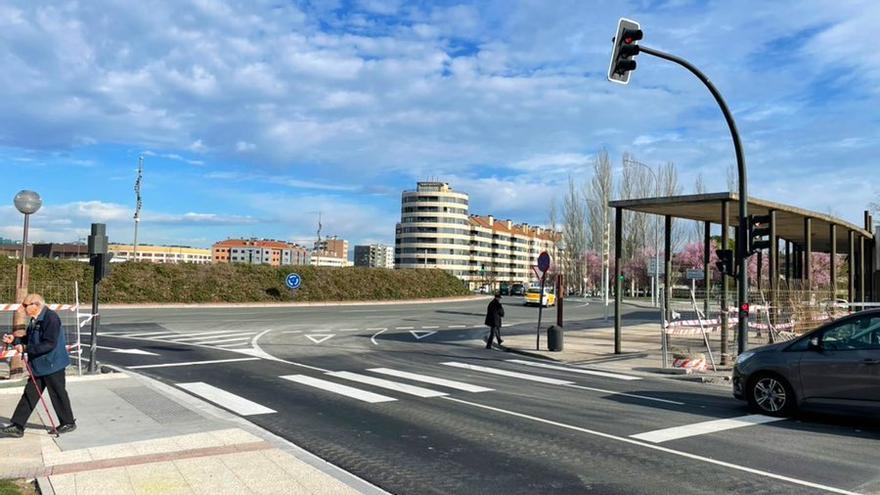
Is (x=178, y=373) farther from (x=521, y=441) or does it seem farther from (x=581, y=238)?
(x=581, y=238)

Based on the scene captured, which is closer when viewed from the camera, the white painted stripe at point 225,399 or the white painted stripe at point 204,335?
the white painted stripe at point 225,399

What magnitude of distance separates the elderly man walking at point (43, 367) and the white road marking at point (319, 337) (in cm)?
1251

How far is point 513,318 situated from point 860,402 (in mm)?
27720

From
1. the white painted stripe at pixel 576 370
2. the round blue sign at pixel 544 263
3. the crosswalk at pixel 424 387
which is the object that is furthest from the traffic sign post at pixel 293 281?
the white painted stripe at pixel 576 370

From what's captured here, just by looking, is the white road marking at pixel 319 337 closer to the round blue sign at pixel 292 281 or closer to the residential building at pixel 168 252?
the round blue sign at pixel 292 281

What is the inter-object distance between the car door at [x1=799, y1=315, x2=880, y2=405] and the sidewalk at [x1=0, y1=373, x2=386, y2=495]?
20.6ft

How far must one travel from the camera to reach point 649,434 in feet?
26.1

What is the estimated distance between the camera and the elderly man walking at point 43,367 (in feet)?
24.0

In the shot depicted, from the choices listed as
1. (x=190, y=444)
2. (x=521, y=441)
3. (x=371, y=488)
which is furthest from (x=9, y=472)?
(x=521, y=441)

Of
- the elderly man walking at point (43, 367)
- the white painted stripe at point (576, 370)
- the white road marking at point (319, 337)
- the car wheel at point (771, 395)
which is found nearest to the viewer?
the elderly man walking at point (43, 367)

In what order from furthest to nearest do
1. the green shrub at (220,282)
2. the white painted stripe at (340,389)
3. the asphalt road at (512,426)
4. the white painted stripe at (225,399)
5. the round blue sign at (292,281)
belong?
the round blue sign at (292,281)
the green shrub at (220,282)
the white painted stripe at (340,389)
the white painted stripe at (225,399)
the asphalt road at (512,426)

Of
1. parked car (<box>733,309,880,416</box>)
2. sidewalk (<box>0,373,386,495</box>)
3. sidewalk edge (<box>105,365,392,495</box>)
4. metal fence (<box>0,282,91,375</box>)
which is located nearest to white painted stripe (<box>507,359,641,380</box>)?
parked car (<box>733,309,880,416</box>)

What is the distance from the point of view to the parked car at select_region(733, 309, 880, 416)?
8.24 meters

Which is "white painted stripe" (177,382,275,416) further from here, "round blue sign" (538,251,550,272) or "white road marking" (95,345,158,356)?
"round blue sign" (538,251,550,272)
